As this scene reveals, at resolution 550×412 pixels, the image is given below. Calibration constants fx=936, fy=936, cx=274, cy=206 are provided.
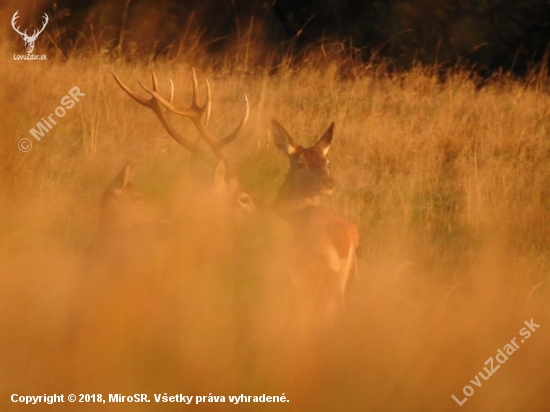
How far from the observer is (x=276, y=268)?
495 cm

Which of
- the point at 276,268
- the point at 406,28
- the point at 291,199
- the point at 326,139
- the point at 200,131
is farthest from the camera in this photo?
the point at 406,28

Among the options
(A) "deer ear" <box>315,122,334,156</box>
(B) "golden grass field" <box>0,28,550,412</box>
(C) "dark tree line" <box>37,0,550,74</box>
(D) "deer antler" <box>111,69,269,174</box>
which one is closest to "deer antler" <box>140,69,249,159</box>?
(D) "deer antler" <box>111,69,269,174</box>

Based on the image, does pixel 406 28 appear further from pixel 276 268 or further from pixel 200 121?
pixel 276 268

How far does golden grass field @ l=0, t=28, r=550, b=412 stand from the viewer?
4.42 m

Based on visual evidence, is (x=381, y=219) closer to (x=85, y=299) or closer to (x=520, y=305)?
(x=520, y=305)

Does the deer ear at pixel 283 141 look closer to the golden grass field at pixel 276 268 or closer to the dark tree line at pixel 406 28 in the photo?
the golden grass field at pixel 276 268

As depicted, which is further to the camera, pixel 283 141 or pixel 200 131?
pixel 283 141

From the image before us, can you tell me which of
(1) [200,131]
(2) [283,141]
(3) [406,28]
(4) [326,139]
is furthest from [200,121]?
(3) [406,28]

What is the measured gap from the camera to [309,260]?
5.36 meters

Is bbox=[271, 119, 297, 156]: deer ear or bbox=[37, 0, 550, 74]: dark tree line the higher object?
bbox=[37, 0, 550, 74]: dark tree line

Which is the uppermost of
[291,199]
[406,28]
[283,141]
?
[406,28]

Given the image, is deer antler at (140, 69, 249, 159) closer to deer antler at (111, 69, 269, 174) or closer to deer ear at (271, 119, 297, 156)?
deer antler at (111, 69, 269, 174)

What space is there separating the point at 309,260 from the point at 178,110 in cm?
163

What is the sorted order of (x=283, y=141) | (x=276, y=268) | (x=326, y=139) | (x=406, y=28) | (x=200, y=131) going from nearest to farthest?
(x=276, y=268) < (x=200, y=131) < (x=283, y=141) < (x=326, y=139) < (x=406, y=28)
